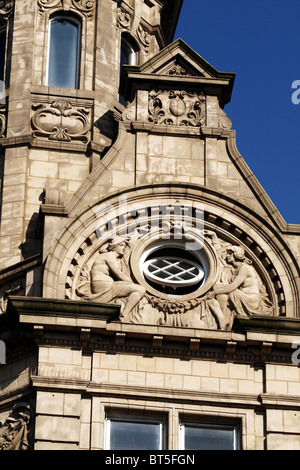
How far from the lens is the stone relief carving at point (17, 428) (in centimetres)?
3014

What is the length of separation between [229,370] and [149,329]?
1.74 metres

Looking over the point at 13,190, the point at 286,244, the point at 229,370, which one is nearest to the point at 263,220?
the point at 286,244

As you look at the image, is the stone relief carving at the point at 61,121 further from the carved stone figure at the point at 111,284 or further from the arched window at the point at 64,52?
the carved stone figure at the point at 111,284

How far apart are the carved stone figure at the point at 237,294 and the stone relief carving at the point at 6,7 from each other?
9.33 m

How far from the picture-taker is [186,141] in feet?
113

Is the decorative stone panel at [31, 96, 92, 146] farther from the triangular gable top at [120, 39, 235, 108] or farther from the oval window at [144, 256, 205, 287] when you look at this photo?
the oval window at [144, 256, 205, 287]

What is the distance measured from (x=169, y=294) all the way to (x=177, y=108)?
4.65 metres

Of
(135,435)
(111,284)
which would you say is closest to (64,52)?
(111,284)

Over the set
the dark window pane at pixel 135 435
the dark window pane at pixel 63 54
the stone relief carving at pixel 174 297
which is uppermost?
the dark window pane at pixel 63 54

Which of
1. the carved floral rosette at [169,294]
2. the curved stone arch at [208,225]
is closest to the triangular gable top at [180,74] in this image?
the curved stone arch at [208,225]

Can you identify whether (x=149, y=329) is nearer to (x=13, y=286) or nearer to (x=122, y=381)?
(x=122, y=381)

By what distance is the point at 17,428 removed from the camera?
3041cm

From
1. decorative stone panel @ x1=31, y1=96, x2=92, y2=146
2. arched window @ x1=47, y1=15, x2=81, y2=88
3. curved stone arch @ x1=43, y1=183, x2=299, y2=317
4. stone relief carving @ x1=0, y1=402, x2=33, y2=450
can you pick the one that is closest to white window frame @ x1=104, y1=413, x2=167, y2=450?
stone relief carving @ x1=0, y1=402, x2=33, y2=450

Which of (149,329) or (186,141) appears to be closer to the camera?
(149,329)
